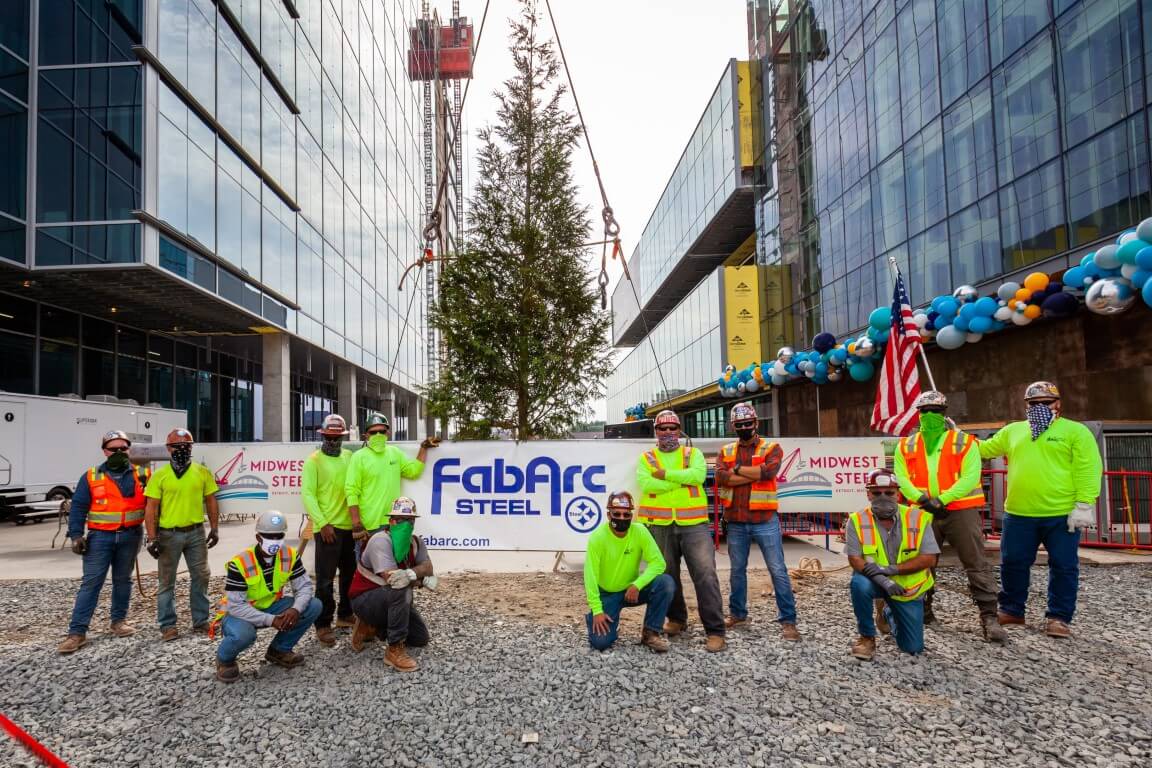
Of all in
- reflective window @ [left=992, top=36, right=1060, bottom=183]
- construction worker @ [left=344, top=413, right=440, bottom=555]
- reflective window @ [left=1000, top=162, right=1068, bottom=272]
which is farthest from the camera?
reflective window @ [left=992, top=36, right=1060, bottom=183]

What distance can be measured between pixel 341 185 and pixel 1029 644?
30.6m

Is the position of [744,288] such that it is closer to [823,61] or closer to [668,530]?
[823,61]

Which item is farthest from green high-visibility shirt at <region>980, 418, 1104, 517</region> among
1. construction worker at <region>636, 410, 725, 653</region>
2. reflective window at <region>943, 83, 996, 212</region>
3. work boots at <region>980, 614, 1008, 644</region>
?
reflective window at <region>943, 83, 996, 212</region>

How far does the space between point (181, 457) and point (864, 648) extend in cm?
613

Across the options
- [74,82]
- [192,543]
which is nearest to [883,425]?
[192,543]

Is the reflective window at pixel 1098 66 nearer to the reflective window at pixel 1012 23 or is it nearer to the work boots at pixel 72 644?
the reflective window at pixel 1012 23

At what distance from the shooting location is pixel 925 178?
19219 millimetres

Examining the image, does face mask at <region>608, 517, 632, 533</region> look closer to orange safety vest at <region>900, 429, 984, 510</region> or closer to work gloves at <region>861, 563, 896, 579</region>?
work gloves at <region>861, 563, 896, 579</region>

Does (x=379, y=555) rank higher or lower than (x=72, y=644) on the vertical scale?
higher

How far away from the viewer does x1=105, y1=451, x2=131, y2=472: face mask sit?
6.07 metres

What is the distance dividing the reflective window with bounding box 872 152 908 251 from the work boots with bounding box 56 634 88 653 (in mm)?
21205

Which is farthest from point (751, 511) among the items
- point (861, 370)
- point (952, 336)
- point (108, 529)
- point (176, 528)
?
point (861, 370)

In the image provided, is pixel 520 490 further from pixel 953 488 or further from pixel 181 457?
pixel 953 488

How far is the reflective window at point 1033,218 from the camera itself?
14500 mm
